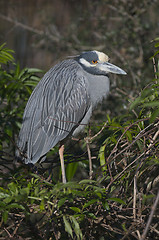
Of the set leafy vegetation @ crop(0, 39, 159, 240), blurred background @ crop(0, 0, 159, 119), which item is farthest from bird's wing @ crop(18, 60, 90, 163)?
blurred background @ crop(0, 0, 159, 119)

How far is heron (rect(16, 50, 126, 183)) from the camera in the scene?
3.12m

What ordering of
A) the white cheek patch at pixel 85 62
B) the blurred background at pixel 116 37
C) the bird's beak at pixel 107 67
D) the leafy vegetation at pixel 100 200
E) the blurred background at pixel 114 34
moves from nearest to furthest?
the leafy vegetation at pixel 100 200 < the bird's beak at pixel 107 67 < the white cheek patch at pixel 85 62 < the blurred background at pixel 116 37 < the blurred background at pixel 114 34

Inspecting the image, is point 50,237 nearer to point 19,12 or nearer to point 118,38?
point 118,38

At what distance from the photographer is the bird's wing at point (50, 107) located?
3113 mm

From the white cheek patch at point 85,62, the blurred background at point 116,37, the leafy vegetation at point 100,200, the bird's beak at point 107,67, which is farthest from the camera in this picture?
the blurred background at point 116,37

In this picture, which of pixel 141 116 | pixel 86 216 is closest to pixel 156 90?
pixel 141 116

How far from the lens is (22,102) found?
3.46 metres

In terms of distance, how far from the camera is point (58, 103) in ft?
10.4

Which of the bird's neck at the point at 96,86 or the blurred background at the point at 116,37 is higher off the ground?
the blurred background at the point at 116,37

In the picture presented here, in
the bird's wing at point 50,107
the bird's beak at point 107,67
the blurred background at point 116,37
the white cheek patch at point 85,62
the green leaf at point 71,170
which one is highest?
the blurred background at point 116,37

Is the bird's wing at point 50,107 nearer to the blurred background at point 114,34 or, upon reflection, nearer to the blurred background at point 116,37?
the blurred background at point 116,37

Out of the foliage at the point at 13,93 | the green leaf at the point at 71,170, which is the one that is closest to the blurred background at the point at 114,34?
the foliage at the point at 13,93

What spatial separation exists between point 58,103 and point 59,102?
0.01m

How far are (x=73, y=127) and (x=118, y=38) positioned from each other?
240cm
